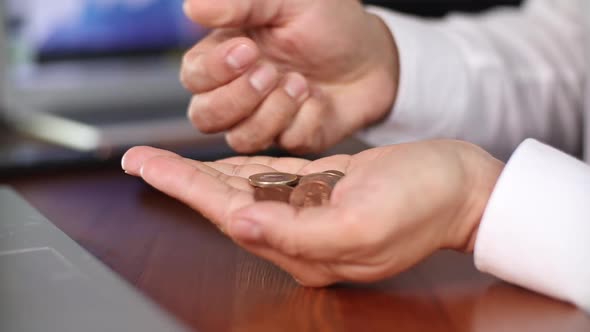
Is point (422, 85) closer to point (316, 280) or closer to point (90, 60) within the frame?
point (316, 280)

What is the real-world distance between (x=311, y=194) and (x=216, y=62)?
1.17 feet

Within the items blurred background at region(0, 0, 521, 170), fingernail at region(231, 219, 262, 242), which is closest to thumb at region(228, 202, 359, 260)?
fingernail at region(231, 219, 262, 242)

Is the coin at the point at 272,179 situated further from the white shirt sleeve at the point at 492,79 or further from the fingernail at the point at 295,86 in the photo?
the white shirt sleeve at the point at 492,79

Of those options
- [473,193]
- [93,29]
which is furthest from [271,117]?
[93,29]

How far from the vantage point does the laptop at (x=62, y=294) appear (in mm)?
479

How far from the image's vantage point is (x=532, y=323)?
552 mm

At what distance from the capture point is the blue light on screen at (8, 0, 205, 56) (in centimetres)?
165

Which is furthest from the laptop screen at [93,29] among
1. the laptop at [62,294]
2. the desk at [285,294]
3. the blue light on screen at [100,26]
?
the laptop at [62,294]

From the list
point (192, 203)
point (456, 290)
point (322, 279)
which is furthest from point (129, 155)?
point (456, 290)

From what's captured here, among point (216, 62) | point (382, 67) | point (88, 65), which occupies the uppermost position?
point (216, 62)

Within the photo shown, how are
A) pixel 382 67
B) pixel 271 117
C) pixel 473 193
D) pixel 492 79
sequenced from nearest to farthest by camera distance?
pixel 473 193 < pixel 271 117 < pixel 382 67 < pixel 492 79

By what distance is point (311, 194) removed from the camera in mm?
637

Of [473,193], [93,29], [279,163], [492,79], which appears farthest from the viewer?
[93,29]

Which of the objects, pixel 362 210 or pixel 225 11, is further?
pixel 225 11
